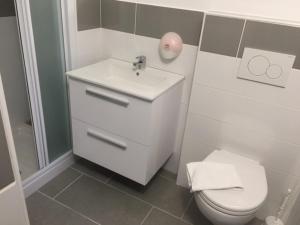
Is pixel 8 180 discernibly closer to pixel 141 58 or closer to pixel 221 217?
pixel 221 217

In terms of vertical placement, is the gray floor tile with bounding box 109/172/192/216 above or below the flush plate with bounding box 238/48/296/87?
below

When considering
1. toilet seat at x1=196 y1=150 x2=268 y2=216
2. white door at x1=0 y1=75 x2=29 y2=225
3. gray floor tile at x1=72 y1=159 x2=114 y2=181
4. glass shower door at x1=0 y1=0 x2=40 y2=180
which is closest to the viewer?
white door at x1=0 y1=75 x2=29 y2=225

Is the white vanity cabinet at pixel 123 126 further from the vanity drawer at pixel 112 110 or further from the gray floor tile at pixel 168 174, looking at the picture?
the gray floor tile at pixel 168 174

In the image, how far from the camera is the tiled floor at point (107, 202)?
1636 millimetres

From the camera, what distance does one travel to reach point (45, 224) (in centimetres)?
156

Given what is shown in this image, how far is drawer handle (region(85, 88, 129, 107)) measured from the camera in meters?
1.47

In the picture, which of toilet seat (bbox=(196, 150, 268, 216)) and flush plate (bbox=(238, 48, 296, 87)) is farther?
flush plate (bbox=(238, 48, 296, 87))

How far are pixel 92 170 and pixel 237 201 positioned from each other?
1.16 meters

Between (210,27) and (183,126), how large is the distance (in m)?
0.71

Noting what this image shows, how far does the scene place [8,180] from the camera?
910 mm

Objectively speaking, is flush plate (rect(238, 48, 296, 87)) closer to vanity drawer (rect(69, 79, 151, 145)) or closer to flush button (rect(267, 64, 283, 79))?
flush button (rect(267, 64, 283, 79))

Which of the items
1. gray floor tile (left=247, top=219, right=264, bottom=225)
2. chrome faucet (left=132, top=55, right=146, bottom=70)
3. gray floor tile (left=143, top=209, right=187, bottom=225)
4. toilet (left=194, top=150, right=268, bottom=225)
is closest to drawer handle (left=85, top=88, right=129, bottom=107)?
chrome faucet (left=132, top=55, right=146, bottom=70)

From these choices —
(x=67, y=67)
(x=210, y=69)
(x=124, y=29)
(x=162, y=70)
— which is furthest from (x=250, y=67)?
(x=67, y=67)

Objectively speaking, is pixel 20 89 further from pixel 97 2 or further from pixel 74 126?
pixel 97 2
